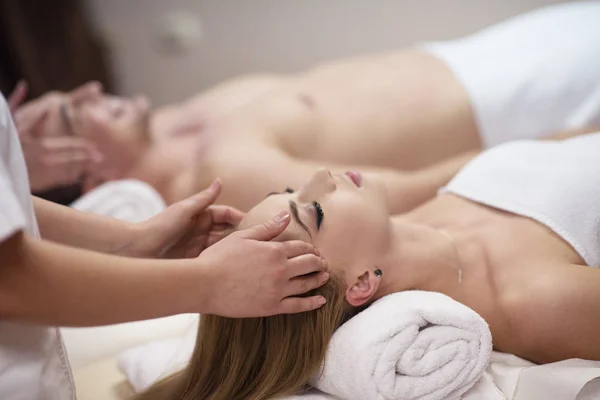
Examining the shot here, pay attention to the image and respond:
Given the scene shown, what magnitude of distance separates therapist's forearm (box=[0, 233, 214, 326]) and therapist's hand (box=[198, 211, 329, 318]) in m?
0.02

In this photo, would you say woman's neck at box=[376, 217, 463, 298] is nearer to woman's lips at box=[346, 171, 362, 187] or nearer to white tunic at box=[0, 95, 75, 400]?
woman's lips at box=[346, 171, 362, 187]

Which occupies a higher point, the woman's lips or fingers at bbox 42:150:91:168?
the woman's lips

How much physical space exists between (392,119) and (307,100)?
0.89 feet

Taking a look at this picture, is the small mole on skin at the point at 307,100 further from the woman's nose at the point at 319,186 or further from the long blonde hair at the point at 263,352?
the long blonde hair at the point at 263,352

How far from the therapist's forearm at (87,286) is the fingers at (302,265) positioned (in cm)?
13

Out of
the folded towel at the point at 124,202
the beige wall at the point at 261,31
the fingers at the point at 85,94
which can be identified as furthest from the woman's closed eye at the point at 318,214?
the beige wall at the point at 261,31

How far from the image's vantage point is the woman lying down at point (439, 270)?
3.72ft

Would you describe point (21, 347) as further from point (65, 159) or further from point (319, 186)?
point (65, 159)

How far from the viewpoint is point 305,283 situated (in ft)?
3.41

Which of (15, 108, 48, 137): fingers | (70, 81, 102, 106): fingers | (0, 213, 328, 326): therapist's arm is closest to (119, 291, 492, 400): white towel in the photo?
(0, 213, 328, 326): therapist's arm

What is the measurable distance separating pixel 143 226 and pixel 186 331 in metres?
0.28

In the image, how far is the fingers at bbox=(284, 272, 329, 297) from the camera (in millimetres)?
1013

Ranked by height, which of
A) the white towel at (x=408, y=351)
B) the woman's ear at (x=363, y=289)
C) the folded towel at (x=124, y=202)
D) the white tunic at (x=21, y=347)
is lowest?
the folded towel at (x=124, y=202)

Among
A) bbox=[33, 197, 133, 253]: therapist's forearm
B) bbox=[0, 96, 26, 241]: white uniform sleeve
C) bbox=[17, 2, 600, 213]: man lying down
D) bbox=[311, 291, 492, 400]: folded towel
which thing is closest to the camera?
bbox=[0, 96, 26, 241]: white uniform sleeve
